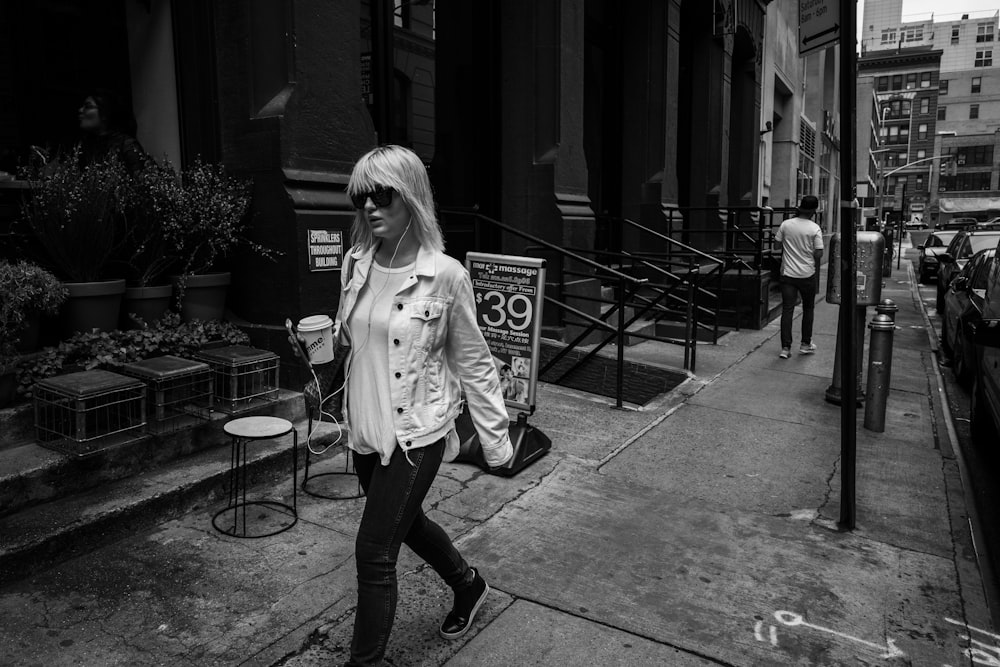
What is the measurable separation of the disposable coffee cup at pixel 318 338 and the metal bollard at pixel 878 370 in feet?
16.7

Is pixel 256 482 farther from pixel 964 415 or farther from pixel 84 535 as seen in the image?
pixel 964 415

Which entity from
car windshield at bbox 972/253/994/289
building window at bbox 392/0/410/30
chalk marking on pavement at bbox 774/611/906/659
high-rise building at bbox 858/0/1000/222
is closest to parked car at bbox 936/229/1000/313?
car windshield at bbox 972/253/994/289

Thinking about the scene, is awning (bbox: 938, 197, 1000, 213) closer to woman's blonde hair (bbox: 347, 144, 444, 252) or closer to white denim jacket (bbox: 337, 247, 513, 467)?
white denim jacket (bbox: 337, 247, 513, 467)

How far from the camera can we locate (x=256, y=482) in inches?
188

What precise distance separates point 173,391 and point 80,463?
0.71 metres

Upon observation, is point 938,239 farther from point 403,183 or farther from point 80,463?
point 80,463

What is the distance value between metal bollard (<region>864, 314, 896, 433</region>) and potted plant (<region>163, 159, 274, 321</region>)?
5.09m

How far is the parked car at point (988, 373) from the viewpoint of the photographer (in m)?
5.12

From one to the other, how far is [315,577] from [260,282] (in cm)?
290

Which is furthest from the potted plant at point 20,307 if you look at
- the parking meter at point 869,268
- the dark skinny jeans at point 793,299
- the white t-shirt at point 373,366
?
the dark skinny jeans at point 793,299

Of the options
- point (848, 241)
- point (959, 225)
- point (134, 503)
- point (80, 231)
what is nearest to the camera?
point (134, 503)

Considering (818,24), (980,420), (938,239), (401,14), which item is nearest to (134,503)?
(818,24)

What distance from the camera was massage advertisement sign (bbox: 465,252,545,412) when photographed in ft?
18.2

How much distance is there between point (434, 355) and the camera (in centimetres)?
288
